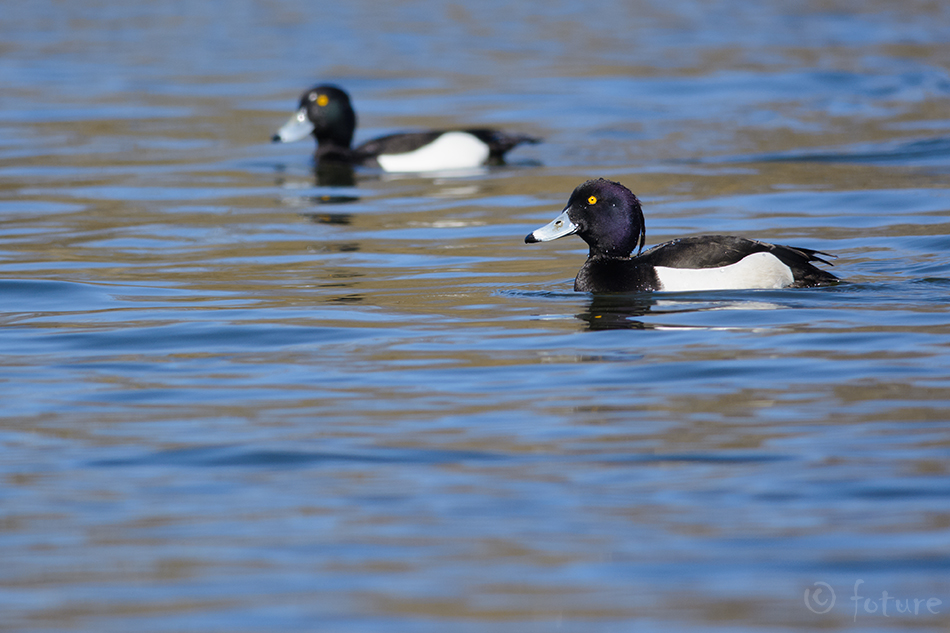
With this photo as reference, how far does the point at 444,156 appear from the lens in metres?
16.1

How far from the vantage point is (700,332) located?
799 cm

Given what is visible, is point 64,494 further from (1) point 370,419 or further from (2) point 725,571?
(2) point 725,571

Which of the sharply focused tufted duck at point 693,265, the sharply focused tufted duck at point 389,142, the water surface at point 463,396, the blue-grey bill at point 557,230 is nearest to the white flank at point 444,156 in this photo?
the sharply focused tufted duck at point 389,142

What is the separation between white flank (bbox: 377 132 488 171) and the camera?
52.4ft

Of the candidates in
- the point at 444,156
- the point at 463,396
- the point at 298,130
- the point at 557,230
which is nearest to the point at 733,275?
the point at 557,230

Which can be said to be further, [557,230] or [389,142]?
[389,142]

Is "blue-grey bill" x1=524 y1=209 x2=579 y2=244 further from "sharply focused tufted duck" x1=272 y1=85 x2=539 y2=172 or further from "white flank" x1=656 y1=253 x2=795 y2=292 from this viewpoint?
"sharply focused tufted duck" x1=272 y1=85 x2=539 y2=172

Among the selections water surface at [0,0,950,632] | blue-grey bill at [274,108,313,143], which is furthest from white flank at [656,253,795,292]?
blue-grey bill at [274,108,313,143]

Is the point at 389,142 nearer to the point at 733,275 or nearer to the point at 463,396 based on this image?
the point at 733,275

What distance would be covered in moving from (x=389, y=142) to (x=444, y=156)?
0.65m

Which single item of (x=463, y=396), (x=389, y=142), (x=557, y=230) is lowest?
(x=463, y=396)

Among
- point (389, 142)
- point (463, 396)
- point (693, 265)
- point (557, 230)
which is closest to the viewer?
point (463, 396)

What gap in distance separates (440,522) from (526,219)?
7941 mm

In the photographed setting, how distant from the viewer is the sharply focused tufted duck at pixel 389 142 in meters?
16.0
